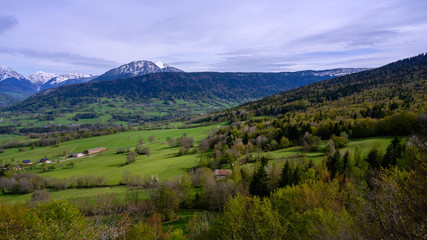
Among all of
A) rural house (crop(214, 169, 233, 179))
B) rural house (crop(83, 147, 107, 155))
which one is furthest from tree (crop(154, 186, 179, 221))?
rural house (crop(83, 147, 107, 155))

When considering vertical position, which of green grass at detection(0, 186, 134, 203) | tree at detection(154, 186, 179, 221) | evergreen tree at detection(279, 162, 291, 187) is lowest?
green grass at detection(0, 186, 134, 203)

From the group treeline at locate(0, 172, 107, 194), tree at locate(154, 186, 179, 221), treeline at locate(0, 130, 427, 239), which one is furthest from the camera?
treeline at locate(0, 172, 107, 194)

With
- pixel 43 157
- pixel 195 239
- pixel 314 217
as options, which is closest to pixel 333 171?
pixel 314 217

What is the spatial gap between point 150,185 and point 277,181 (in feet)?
111

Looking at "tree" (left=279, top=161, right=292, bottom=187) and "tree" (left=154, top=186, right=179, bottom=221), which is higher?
"tree" (left=279, top=161, right=292, bottom=187)

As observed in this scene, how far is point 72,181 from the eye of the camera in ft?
214

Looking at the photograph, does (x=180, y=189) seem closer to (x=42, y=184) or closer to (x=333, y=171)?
(x=333, y=171)

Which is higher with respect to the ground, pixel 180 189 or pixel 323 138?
pixel 323 138

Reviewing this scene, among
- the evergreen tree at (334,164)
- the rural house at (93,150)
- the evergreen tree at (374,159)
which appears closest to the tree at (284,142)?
the evergreen tree at (334,164)

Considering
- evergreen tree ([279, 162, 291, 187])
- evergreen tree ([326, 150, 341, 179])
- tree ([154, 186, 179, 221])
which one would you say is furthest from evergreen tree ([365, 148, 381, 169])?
tree ([154, 186, 179, 221])

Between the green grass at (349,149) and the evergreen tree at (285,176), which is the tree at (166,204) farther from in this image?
the green grass at (349,149)

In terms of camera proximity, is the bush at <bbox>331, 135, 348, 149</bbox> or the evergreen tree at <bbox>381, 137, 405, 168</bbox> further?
the bush at <bbox>331, 135, 348, 149</bbox>

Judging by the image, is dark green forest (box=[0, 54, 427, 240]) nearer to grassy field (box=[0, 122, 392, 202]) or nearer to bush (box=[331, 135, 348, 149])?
bush (box=[331, 135, 348, 149])

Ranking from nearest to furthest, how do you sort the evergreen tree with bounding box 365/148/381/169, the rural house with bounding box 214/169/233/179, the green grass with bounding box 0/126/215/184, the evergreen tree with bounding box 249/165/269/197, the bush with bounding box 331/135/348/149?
1. the evergreen tree with bounding box 365/148/381/169
2. the evergreen tree with bounding box 249/165/269/197
3. the rural house with bounding box 214/169/233/179
4. the bush with bounding box 331/135/348/149
5. the green grass with bounding box 0/126/215/184
